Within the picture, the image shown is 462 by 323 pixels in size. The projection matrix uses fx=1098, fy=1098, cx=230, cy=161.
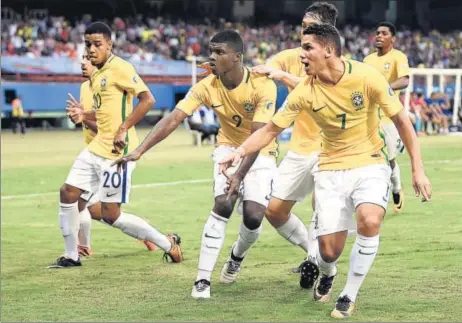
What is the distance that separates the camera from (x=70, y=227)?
11.5 meters

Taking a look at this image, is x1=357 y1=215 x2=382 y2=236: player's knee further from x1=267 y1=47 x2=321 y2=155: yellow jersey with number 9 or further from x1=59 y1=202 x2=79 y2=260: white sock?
x1=59 y1=202 x2=79 y2=260: white sock

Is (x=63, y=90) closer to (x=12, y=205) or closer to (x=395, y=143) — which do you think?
(x=12, y=205)

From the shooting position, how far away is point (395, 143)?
15.6 m

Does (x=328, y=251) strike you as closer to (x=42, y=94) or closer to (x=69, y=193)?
(x=69, y=193)

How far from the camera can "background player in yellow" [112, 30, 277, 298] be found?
31.1 feet

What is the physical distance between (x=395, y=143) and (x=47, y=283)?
6.74 meters

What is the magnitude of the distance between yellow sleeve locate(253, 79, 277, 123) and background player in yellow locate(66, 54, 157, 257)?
2779 millimetres

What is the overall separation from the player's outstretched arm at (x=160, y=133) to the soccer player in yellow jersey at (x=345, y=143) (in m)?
1.21

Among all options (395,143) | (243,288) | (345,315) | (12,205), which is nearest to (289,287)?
(243,288)

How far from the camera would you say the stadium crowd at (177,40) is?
159ft

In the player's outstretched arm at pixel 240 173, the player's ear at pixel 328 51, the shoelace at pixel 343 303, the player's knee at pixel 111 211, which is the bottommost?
the player's knee at pixel 111 211

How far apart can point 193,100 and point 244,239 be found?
1.35 metres

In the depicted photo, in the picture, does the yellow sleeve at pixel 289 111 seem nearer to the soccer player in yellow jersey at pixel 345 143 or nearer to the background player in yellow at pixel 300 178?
the soccer player in yellow jersey at pixel 345 143

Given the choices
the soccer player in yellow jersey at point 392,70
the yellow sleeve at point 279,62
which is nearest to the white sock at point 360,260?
the yellow sleeve at point 279,62
